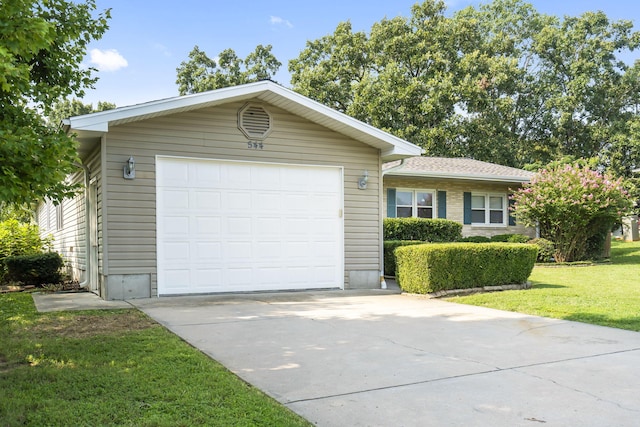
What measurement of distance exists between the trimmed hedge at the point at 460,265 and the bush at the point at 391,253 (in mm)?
1182

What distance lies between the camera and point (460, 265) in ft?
32.9

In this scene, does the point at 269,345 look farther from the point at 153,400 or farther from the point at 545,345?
the point at 545,345

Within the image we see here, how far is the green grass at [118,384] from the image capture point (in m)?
3.40

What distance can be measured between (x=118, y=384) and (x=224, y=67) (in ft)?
112

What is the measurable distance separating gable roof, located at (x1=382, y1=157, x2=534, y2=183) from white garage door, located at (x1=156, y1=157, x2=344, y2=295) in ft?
20.3

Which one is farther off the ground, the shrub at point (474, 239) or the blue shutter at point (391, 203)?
the blue shutter at point (391, 203)

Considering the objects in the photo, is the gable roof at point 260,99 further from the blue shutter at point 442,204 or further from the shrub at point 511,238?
the shrub at point 511,238

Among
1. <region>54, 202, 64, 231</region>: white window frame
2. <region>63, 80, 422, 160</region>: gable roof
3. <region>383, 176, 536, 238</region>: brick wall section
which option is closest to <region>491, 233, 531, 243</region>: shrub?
<region>383, 176, 536, 238</region>: brick wall section

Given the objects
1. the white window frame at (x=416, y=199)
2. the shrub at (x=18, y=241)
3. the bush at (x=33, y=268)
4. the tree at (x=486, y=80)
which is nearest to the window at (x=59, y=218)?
the shrub at (x=18, y=241)

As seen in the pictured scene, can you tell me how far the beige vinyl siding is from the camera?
916 cm

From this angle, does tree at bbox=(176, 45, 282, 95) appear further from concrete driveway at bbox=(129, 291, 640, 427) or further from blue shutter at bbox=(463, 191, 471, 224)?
concrete driveway at bbox=(129, 291, 640, 427)

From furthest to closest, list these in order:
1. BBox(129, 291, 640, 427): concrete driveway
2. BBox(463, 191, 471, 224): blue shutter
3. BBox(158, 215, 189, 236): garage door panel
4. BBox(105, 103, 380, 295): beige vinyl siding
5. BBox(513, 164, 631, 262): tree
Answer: BBox(463, 191, 471, 224): blue shutter → BBox(513, 164, 631, 262): tree → BBox(158, 215, 189, 236): garage door panel → BBox(105, 103, 380, 295): beige vinyl siding → BBox(129, 291, 640, 427): concrete driveway

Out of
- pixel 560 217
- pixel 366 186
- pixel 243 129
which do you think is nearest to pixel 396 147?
pixel 366 186

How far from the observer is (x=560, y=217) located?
53.7 ft
